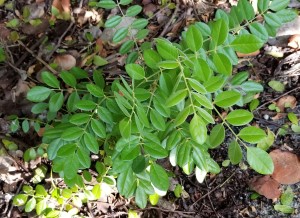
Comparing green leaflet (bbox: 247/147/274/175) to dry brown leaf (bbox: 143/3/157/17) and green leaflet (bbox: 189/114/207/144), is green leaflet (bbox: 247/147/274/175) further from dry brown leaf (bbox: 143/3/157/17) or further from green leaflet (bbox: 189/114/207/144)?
dry brown leaf (bbox: 143/3/157/17)

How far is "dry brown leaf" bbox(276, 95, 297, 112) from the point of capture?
2150 millimetres

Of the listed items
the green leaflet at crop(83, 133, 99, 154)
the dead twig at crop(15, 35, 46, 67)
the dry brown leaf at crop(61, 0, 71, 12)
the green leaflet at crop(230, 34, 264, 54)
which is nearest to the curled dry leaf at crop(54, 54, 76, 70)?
the dead twig at crop(15, 35, 46, 67)

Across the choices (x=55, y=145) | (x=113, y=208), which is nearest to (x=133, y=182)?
(x=55, y=145)

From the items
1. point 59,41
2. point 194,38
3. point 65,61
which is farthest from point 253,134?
point 59,41

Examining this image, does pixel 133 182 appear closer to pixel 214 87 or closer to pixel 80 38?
pixel 214 87

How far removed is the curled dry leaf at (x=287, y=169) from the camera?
2037mm

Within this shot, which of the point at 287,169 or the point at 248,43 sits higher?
the point at 248,43

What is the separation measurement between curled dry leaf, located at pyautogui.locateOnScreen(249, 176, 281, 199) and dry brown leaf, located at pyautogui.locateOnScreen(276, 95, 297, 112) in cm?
39

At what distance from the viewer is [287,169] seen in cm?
204

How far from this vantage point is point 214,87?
119cm

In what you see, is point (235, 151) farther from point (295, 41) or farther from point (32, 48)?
point (32, 48)

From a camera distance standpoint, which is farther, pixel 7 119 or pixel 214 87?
pixel 7 119

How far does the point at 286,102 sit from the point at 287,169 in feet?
1.18

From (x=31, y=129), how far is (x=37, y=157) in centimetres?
16
